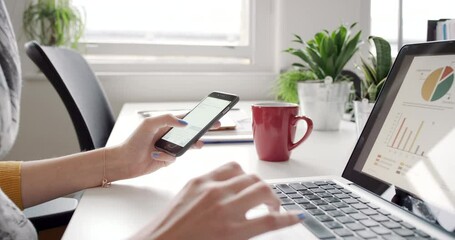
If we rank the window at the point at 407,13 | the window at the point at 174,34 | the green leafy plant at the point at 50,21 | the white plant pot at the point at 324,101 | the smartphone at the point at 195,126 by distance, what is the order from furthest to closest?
1. the window at the point at 407,13
2. the window at the point at 174,34
3. the green leafy plant at the point at 50,21
4. the white plant pot at the point at 324,101
5. the smartphone at the point at 195,126

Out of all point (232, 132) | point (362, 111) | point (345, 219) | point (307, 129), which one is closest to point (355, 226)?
point (345, 219)

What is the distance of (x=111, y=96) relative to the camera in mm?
1679

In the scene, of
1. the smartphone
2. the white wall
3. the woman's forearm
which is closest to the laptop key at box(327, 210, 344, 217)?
the smartphone

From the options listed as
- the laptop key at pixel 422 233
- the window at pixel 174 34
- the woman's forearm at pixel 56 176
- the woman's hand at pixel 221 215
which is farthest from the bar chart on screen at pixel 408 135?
the window at pixel 174 34

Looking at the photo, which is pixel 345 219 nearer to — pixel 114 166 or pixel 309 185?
pixel 309 185

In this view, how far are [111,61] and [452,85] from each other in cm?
157

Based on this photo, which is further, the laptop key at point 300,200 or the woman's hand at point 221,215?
the laptop key at point 300,200

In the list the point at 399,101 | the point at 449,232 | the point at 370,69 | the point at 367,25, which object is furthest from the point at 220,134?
the point at 367,25

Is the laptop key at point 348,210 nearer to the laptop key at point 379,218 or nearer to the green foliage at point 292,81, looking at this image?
the laptop key at point 379,218

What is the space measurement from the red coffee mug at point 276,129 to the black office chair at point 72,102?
13.9 inches

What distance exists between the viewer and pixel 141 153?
628mm

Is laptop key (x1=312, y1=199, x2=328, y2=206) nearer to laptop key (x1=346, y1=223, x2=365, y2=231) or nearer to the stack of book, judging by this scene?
laptop key (x1=346, y1=223, x2=365, y2=231)

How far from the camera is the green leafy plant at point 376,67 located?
0.78 meters

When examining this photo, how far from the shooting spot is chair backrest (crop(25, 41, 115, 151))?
0.84m
